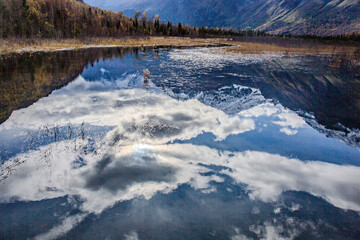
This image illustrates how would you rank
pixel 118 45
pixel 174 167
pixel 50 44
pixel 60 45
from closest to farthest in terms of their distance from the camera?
1. pixel 174 167
2. pixel 60 45
3. pixel 50 44
4. pixel 118 45

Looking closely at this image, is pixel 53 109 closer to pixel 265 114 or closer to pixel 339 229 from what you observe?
pixel 265 114

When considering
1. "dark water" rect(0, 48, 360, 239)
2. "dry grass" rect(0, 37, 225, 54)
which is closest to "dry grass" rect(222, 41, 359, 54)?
"dry grass" rect(0, 37, 225, 54)

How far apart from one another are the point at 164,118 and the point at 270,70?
1949 cm

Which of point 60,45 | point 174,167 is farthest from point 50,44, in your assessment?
point 174,167

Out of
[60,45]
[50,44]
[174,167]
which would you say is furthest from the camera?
[50,44]

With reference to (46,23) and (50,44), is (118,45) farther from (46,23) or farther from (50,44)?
(46,23)

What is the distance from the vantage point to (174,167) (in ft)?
23.1

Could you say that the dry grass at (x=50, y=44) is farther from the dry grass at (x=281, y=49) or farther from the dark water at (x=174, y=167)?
the dark water at (x=174, y=167)

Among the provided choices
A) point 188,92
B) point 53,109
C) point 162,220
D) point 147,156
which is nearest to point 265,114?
point 188,92

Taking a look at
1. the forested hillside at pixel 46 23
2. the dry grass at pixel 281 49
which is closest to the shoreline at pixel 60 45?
the forested hillside at pixel 46 23

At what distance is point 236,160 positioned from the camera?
7.66 m

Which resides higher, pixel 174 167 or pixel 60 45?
pixel 60 45

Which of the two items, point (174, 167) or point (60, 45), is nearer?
point (174, 167)

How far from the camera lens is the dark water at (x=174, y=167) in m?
4.94
